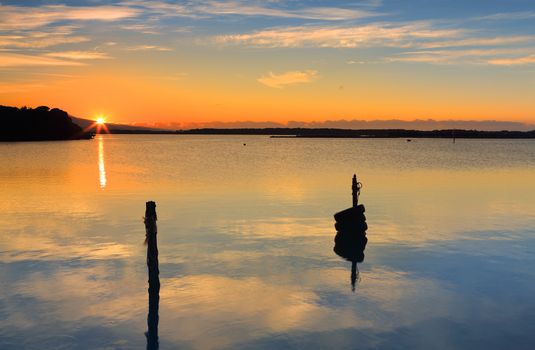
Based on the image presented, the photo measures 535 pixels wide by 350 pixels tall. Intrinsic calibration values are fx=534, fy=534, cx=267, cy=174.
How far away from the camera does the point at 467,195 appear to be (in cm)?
5022

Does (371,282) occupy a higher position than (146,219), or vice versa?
(146,219)

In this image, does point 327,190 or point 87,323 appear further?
point 327,190

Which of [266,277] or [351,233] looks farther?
[351,233]

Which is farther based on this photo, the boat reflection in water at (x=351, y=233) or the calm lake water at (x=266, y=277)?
the boat reflection in water at (x=351, y=233)

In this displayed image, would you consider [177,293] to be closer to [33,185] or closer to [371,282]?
[371,282]

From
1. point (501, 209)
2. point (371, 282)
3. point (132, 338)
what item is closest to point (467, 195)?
point (501, 209)

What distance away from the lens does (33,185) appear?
56906mm

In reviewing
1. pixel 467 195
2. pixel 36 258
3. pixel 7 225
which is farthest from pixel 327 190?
pixel 36 258

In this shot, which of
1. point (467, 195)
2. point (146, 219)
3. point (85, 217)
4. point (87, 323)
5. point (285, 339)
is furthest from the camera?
point (467, 195)

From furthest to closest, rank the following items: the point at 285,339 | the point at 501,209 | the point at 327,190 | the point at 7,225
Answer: the point at 327,190 < the point at 501,209 < the point at 7,225 < the point at 285,339

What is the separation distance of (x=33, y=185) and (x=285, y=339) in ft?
161

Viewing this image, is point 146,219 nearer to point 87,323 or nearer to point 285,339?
point 87,323

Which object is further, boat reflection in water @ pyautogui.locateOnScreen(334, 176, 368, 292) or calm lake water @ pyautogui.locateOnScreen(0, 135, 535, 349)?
boat reflection in water @ pyautogui.locateOnScreen(334, 176, 368, 292)

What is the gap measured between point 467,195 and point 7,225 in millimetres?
38927
